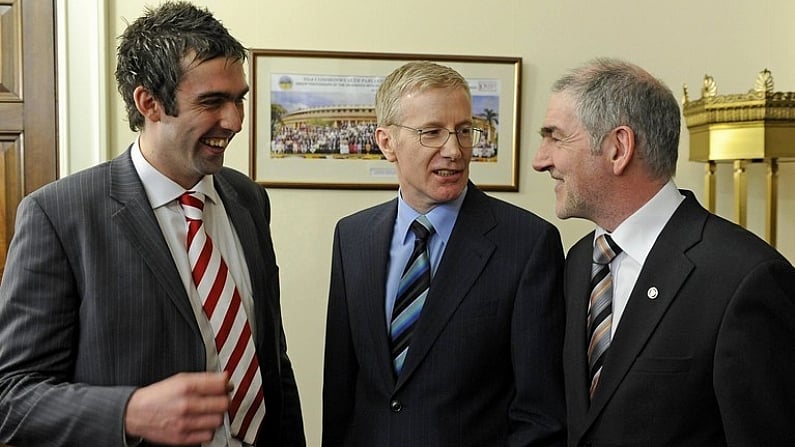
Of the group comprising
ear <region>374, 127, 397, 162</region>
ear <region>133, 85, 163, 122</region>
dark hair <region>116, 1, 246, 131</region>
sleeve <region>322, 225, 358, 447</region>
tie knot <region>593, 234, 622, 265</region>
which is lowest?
sleeve <region>322, 225, 358, 447</region>

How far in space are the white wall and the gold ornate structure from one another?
0.26m

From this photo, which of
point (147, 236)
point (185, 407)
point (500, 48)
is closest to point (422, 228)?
point (147, 236)

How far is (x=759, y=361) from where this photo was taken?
161 centimetres

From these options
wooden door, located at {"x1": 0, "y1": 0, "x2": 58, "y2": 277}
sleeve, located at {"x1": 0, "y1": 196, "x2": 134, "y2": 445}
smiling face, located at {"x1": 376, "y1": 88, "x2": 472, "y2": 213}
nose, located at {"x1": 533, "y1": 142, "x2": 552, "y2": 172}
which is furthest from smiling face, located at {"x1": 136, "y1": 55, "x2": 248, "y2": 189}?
wooden door, located at {"x1": 0, "y1": 0, "x2": 58, "y2": 277}

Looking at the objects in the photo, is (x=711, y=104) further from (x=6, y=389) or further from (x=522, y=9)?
(x=6, y=389)

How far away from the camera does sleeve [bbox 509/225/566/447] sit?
6.26ft

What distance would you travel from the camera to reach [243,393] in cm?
181

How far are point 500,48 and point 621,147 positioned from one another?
1474 mm

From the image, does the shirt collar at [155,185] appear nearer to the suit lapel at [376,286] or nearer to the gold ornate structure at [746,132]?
the suit lapel at [376,286]

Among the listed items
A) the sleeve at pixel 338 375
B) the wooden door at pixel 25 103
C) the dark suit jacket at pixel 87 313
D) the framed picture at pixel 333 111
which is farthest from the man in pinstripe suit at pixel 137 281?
the wooden door at pixel 25 103

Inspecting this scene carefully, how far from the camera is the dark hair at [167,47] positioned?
1.75 m

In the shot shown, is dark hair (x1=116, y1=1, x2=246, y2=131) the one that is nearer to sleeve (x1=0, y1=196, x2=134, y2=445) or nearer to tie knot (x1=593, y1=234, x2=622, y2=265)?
sleeve (x1=0, y1=196, x2=134, y2=445)

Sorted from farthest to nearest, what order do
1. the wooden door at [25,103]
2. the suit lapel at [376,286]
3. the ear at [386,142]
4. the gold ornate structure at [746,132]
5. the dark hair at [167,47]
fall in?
the wooden door at [25,103]
the gold ornate structure at [746,132]
the ear at [386,142]
the suit lapel at [376,286]
the dark hair at [167,47]

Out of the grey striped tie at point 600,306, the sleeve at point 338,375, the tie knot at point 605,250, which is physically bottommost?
the sleeve at point 338,375
